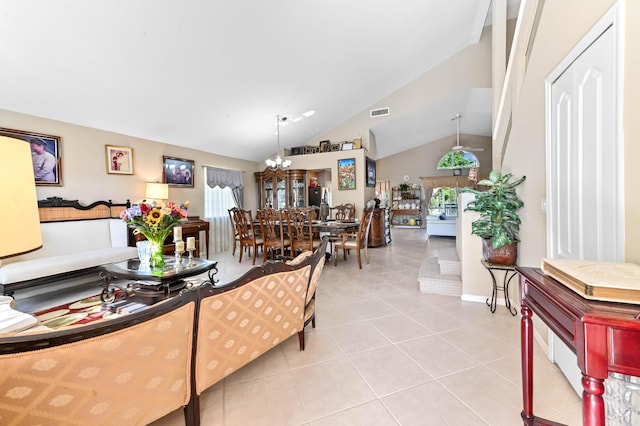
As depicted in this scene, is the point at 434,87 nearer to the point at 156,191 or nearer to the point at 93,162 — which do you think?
the point at 156,191

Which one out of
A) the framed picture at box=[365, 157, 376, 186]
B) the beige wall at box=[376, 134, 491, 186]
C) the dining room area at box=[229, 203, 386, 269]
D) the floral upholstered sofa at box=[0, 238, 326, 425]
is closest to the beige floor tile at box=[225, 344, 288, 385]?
the floral upholstered sofa at box=[0, 238, 326, 425]

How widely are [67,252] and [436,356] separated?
4593 mm

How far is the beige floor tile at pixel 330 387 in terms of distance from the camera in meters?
1.52

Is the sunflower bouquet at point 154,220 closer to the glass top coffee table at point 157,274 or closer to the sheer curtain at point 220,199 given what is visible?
the glass top coffee table at point 157,274

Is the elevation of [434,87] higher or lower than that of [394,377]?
higher

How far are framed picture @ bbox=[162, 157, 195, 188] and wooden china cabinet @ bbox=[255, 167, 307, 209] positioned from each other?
2028 mm

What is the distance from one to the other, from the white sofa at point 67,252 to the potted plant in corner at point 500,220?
173 inches

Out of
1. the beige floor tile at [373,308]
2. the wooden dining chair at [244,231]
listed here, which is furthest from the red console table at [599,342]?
the wooden dining chair at [244,231]

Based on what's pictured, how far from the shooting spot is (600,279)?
2.63 ft

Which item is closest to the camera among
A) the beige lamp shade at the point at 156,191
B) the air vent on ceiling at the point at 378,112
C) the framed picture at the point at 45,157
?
the framed picture at the point at 45,157

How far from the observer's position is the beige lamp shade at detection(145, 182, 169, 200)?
467cm

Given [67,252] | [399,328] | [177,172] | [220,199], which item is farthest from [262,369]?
[220,199]

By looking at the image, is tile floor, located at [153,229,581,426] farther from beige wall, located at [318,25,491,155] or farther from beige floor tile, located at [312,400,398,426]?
beige wall, located at [318,25,491,155]

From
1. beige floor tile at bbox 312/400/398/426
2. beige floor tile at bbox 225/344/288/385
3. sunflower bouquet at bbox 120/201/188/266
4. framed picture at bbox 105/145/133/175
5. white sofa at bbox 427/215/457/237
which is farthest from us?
white sofa at bbox 427/215/457/237
